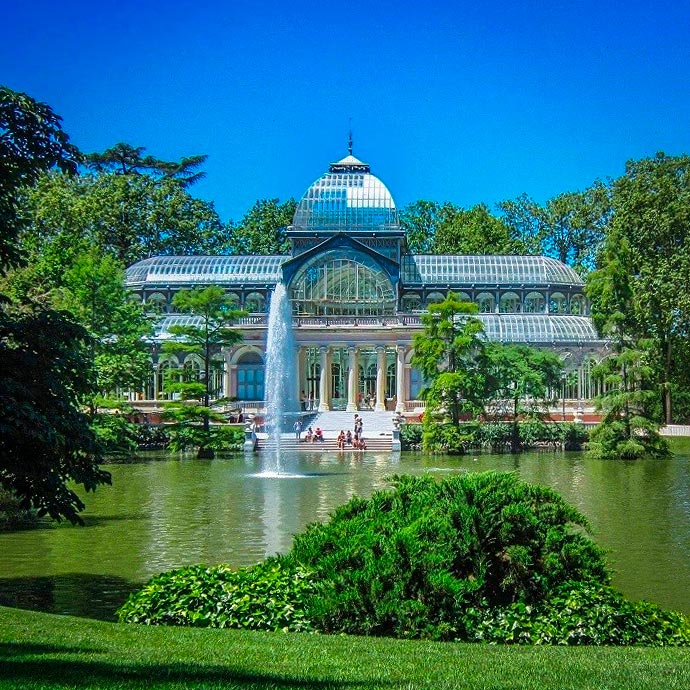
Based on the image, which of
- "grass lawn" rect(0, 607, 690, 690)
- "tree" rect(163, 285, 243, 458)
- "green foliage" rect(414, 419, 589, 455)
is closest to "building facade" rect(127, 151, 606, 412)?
"green foliage" rect(414, 419, 589, 455)

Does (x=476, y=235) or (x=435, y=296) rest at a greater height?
(x=476, y=235)

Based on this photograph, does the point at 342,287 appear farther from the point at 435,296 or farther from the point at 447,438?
the point at 447,438

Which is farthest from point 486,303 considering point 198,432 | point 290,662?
point 290,662

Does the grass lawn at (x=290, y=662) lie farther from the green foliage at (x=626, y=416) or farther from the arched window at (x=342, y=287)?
the arched window at (x=342, y=287)

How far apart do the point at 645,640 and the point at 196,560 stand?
32.7ft

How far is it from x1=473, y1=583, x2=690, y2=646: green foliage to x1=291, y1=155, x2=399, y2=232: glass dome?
61.5 meters

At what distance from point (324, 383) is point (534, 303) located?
14844 millimetres

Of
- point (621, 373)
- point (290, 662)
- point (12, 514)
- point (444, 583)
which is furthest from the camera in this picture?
point (621, 373)

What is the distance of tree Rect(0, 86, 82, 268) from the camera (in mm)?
17688

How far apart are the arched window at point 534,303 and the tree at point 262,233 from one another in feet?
80.7

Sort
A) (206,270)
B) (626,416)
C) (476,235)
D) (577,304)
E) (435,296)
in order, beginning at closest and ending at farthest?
(626,416), (435,296), (577,304), (206,270), (476,235)

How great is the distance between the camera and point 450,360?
180 ft

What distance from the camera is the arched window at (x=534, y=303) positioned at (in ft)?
245

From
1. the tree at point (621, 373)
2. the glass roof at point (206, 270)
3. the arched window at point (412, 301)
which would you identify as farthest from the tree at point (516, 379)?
the glass roof at point (206, 270)
